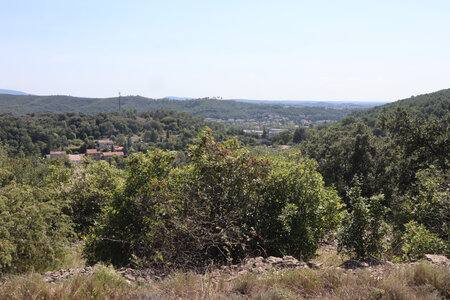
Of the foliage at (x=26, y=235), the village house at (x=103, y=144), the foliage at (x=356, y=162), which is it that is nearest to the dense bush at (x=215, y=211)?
the foliage at (x=26, y=235)

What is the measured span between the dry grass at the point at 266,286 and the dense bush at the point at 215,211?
1168mm

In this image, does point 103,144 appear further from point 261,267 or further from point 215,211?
point 261,267

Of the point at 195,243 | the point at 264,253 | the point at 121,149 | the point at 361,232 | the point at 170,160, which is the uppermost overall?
the point at 170,160

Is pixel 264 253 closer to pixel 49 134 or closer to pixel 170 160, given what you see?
pixel 170 160

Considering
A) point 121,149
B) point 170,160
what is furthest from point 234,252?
point 121,149

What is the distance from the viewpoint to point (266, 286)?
456 cm

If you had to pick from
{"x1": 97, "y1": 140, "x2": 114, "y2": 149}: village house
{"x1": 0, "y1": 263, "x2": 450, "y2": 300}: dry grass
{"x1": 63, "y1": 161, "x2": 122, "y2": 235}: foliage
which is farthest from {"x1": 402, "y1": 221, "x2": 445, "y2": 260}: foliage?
{"x1": 97, "y1": 140, "x2": 114, "y2": 149}: village house

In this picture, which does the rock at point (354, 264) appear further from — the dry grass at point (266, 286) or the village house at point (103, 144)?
the village house at point (103, 144)

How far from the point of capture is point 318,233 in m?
6.91

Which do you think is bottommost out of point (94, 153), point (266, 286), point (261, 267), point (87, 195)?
point (94, 153)

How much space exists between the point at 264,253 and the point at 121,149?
87.9m

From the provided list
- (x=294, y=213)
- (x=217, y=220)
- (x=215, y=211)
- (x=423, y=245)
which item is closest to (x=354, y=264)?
(x=294, y=213)

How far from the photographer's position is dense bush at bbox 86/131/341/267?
20.5ft

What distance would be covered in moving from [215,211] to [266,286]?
248 centimetres
